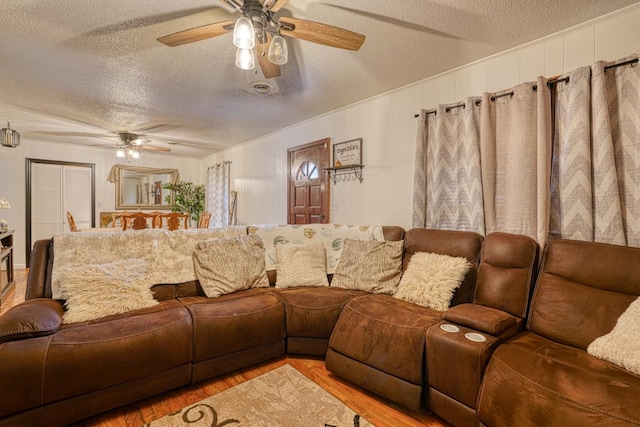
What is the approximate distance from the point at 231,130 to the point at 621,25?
4.29 m

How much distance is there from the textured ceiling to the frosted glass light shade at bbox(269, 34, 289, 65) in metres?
0.39

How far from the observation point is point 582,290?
66.6 inches

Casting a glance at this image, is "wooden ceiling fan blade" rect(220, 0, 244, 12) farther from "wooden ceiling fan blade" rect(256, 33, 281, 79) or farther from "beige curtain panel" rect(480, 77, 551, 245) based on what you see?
"beige curtain panel" rect(480, 77, 551, 245)

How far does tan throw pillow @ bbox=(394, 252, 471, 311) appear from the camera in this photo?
6.83 ft

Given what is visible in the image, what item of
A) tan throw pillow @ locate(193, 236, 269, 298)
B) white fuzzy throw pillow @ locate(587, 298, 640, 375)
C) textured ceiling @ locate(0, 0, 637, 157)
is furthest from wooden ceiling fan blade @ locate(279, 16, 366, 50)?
white fuzzy throw pillow @ locate(587, 298, 640, 375)

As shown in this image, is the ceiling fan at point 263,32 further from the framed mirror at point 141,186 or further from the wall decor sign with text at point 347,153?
the framed mirror at point 141,186

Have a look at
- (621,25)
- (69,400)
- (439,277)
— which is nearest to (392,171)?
(439,277)

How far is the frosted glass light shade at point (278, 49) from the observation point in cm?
156

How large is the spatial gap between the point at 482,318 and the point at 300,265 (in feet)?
5.08

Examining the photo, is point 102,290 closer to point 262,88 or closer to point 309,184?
point 262,88

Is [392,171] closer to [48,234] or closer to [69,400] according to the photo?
[69,400]

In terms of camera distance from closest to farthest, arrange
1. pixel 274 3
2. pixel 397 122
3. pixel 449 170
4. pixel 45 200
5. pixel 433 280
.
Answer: pixel 274 3 < pixel 433 280 < pixel 449 170 < pixel 397 122 < pixel 45 200

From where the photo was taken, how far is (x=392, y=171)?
3.11 meters

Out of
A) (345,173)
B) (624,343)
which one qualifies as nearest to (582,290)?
(624,343)
